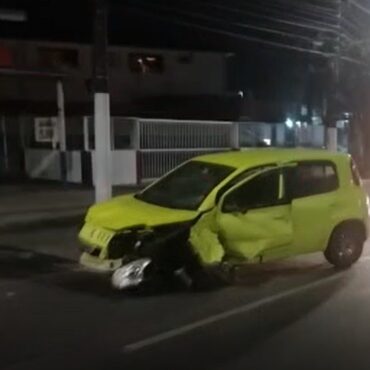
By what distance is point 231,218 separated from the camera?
9562 millimetres

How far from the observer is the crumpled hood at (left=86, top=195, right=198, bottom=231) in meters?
9.12

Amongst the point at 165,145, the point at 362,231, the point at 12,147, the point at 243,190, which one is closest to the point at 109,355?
the point at 243,190

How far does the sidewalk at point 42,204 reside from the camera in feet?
50.3

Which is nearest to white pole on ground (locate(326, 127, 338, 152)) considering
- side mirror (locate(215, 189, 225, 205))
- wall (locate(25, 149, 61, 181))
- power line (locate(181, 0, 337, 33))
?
power line (locate(181, 0, 337, 33))

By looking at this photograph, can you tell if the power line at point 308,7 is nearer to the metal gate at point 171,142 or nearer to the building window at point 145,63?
the metal gate at point 171,142

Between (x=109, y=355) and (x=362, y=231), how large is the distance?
17.9 feet

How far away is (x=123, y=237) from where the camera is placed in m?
9.12

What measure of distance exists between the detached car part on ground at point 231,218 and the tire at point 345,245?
1 centimetres

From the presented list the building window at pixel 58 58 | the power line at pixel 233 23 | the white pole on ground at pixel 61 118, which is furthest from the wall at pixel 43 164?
the power line at pixel 233 23

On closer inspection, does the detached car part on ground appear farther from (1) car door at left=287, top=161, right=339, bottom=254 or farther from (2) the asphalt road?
(2) the asphalt road

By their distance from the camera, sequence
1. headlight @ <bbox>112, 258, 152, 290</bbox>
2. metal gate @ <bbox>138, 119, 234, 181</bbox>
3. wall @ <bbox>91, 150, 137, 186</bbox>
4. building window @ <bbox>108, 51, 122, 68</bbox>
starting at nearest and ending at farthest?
1. headlight @ <bbox>112, 258, 152, 290</bbox>
2. wall @ <bbox>91, 150, 137, 186</bbox>
3. metal gate @ <bbox>138, 119, 234, 181</bbox>
4. building window @ <bbox>108, 51, 122, 68</bbox>

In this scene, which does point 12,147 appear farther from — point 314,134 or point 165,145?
point 314,134

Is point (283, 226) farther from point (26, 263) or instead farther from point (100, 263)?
point (26, 263)

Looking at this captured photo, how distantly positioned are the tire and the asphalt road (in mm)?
164
